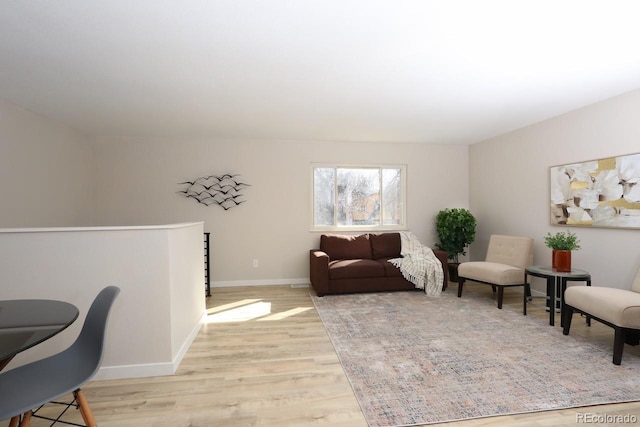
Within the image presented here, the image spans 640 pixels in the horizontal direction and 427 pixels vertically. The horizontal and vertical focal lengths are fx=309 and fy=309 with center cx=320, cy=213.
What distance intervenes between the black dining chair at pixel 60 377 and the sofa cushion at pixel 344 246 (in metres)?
3.53

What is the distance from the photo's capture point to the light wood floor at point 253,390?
1785 mm

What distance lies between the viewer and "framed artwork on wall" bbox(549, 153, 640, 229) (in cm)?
313

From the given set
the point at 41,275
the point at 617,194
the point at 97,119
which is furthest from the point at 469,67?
the point at 97,119

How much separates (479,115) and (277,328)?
3.52m

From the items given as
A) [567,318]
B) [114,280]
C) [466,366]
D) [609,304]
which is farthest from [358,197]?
[114,280]

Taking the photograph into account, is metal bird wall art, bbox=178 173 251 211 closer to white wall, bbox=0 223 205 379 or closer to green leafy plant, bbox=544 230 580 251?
white wall, bbox=0 223 205 379

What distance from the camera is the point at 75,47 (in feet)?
7.34

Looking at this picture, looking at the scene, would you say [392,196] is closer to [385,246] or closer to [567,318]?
[385,246]

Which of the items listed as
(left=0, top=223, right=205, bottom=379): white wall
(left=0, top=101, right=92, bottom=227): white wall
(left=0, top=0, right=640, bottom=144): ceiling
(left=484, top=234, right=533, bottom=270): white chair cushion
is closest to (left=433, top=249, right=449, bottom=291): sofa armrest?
(left=484, top=234, right=533, bottom=270): white chair cushion

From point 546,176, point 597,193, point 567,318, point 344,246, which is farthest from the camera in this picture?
point 344,246

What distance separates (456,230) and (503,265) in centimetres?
112

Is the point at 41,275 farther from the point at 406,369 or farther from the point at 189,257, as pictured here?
the point at 406,369

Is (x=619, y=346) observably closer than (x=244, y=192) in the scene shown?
Yes

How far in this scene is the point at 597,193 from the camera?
3463 mm
